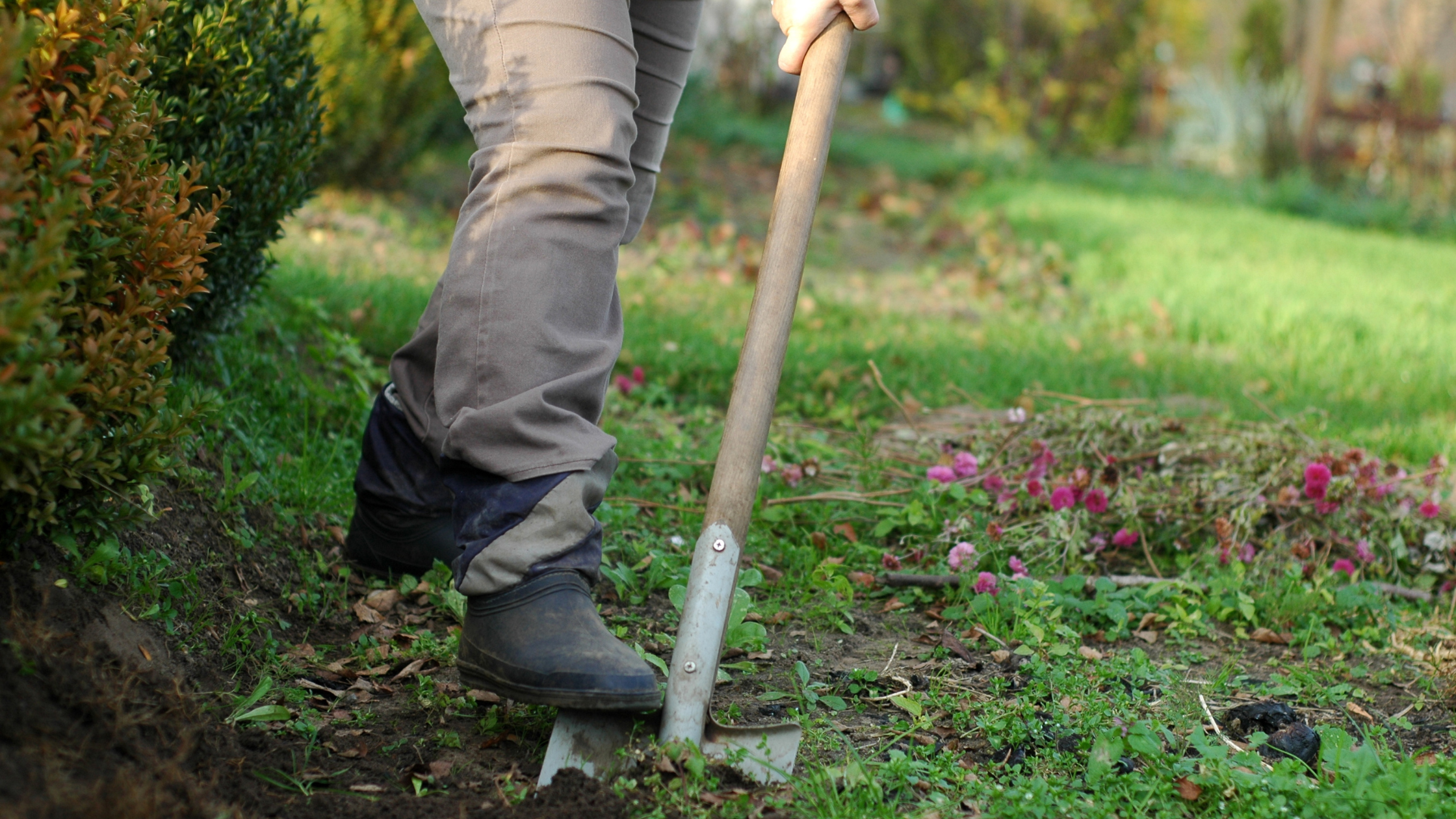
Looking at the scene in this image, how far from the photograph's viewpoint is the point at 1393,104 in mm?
11523

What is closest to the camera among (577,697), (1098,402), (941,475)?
(577,697)

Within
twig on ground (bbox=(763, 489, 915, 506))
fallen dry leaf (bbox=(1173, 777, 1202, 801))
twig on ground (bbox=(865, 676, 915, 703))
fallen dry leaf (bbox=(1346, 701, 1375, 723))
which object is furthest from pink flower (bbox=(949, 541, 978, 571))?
fallen dry leaf (bbox=(1173, 777, 1202, 801))

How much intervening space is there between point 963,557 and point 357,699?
1.30 m

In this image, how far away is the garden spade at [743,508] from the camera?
1553mm

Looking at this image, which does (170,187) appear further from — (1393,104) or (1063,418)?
(1393,104)

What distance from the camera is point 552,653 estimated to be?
1.53 m

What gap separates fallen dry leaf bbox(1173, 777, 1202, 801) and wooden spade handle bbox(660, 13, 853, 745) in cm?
69

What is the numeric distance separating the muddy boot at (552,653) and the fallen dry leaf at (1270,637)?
1457 mm

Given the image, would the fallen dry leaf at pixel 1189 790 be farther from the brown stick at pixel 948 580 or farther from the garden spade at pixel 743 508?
the brown stick at pixel 948 580

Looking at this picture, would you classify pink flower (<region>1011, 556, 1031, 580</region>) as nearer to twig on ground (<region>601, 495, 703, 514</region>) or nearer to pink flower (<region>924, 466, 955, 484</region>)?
pink flower (<region>924, 466, 955, 484</region>)

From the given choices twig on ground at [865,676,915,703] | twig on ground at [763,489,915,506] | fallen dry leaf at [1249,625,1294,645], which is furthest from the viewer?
twig on ground at [763,489,915,506]

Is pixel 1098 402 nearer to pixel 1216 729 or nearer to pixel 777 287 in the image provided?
pixel 1216 729

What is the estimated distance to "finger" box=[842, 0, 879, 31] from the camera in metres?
1.79

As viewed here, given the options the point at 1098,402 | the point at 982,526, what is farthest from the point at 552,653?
the point at 1098,402
